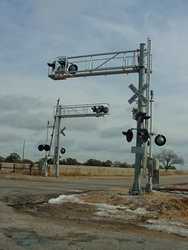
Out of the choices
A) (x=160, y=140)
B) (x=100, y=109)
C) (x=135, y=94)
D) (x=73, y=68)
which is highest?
(x=73, y=68)

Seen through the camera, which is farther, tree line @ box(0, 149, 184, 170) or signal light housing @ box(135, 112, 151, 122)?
tree line @ box(0, 149, 184, 170)

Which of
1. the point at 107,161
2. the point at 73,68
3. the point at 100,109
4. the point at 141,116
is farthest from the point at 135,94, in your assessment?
the point at 107,161

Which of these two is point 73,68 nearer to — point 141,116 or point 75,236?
point 141,116

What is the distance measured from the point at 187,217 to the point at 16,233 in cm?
664

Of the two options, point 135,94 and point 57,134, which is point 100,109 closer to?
point 57,134

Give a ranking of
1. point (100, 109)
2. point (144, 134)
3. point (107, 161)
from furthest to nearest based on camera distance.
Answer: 1. point (107, 161)
2. point (100, 109)
3. point (144, 134)

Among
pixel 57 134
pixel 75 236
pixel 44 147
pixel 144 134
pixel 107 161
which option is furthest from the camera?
pixel 107 161

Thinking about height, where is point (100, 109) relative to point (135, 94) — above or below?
above

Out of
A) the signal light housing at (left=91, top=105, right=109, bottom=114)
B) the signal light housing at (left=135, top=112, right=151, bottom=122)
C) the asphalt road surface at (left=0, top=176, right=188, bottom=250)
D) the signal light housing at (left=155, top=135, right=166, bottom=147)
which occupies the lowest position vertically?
the asphalt road surface at (left=0, top=176, right=188, bottom=250)

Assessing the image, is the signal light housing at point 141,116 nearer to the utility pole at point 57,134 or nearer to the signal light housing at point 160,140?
the signal light housing at point 160,140

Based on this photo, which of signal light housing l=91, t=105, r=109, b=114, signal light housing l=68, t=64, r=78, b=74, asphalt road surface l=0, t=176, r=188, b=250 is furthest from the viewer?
signal light housing l=91, t=105, r=109, b=114

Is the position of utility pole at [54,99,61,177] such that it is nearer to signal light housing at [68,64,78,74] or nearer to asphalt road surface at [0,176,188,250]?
signal light housing at [68,64,78,74]

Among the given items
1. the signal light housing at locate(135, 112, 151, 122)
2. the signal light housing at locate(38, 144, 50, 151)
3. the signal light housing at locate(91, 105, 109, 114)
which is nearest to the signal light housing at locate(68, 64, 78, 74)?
the signal light housing at locate(135, 112, 151, 122)

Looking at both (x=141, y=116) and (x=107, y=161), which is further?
(x=107, y=161)
